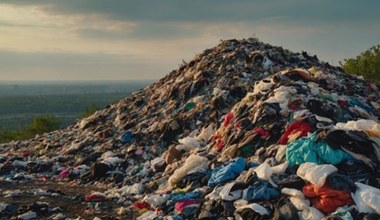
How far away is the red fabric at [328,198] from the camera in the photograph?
5.45 m

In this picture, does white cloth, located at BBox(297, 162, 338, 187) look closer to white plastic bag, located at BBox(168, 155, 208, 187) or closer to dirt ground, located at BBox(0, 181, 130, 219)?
white plastic bag, located at BBox(168, 155, 208, 187)

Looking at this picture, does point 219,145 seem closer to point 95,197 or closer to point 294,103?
point 294,103

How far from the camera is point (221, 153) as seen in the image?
848cm

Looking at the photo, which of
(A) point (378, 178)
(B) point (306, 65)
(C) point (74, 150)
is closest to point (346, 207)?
(A) point (378, 178)

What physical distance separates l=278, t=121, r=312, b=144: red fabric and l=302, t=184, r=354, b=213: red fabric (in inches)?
76.6

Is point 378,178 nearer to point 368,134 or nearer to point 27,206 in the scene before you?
point 368,134

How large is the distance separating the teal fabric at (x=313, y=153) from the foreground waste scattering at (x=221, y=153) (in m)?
0.02

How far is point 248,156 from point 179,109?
16.7 feet

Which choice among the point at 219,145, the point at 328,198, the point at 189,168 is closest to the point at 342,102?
the point at 219,145

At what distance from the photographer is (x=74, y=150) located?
12.6 metres

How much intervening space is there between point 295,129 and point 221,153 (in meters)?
1.56

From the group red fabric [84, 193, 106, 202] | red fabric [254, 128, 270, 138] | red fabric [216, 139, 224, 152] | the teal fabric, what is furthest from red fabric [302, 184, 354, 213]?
red fabric [84, 193, 106, 202]

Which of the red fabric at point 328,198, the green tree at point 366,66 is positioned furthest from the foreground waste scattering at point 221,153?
the green tree at point 366,66

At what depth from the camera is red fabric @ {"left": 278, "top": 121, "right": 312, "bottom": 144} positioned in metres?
7.55
